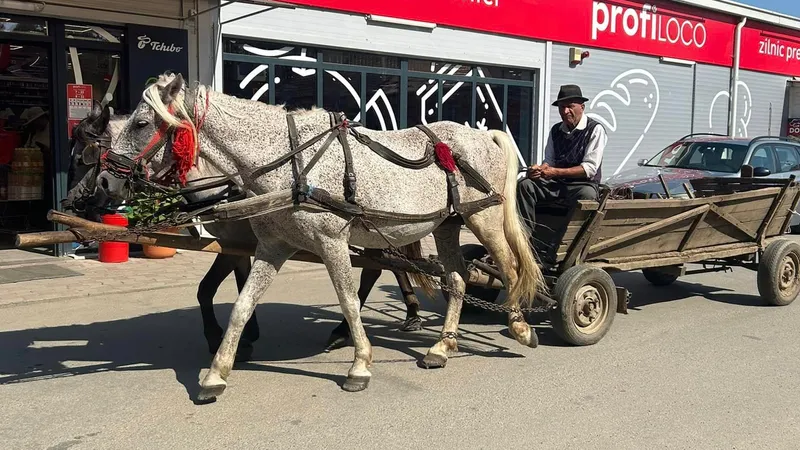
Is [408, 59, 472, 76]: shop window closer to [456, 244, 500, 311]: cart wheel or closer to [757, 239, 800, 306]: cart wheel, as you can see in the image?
[456, 244, 500, 311]: cart wheel

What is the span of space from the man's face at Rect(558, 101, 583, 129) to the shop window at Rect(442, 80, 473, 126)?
7.23 m

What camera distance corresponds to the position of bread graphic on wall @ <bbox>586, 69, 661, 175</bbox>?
1583cm

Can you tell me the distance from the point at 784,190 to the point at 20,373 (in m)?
7.03

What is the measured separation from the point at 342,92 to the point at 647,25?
28.0 ft

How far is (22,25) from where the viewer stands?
29.1 ft

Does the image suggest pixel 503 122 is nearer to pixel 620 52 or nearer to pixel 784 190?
pixel 620 52

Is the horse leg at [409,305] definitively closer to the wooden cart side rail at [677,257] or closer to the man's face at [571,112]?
the wooden cart side rail at [677,257]

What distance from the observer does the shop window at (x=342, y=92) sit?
1149cm

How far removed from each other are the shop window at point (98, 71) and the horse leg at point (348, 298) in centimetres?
612

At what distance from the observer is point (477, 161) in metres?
5.31

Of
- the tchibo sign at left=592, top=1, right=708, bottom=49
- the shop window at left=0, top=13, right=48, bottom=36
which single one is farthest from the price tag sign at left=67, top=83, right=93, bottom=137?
the tchibo sign at left=592, top=1, right=708, bottom=49

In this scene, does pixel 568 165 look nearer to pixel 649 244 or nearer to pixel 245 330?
pixel 649 244

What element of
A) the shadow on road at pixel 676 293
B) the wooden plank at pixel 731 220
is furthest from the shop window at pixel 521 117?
the wooden plank at pixel 731 220

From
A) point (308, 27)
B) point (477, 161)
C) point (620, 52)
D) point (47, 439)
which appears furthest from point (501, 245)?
point (620, 52)
